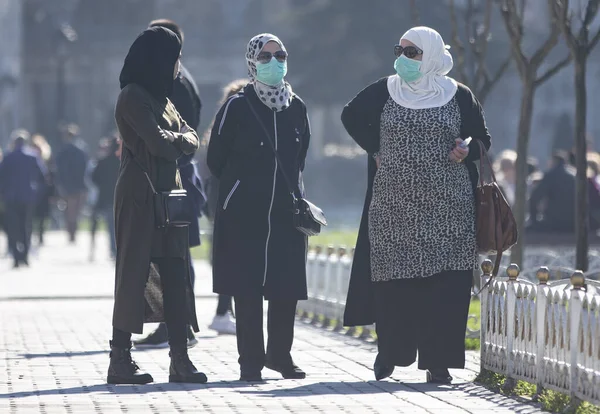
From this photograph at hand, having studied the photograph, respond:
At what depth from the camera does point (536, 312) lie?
27.2 feet

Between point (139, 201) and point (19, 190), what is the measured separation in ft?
47.8

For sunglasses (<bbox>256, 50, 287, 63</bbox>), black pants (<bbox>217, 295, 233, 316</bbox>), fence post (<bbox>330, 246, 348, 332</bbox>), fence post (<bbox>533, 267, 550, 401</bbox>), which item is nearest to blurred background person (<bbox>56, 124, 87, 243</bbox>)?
fence post (<bbox>330, 246, 348, 332</bbox>)

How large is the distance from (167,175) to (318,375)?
152cm

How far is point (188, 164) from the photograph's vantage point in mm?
11141

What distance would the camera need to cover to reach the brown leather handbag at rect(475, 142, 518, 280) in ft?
29.0

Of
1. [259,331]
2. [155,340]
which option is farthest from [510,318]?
[155,340]

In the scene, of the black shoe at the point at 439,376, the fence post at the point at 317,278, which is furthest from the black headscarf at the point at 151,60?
the fence post at the point at 317,278

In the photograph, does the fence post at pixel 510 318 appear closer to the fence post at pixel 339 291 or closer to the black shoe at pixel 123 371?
the black shoe at pixel 123 371

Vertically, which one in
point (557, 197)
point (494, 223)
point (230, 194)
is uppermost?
point (557, 197)

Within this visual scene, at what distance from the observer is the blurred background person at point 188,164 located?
35.5 feet

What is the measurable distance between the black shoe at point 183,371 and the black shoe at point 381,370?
3.18 ft

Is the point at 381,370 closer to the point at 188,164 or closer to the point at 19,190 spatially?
the point at 188,164

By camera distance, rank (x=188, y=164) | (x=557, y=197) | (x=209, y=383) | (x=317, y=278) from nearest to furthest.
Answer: (x=209, y=383) < (x=188, y=164) < (x=317, y=278) < (x=557, y=197)

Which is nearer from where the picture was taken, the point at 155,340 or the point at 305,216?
the point at 305,216
